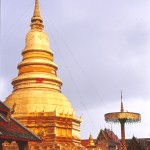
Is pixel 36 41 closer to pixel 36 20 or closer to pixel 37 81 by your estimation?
pixel 36 20

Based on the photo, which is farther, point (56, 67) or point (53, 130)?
point (56, 67)

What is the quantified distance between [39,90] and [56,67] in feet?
12.4

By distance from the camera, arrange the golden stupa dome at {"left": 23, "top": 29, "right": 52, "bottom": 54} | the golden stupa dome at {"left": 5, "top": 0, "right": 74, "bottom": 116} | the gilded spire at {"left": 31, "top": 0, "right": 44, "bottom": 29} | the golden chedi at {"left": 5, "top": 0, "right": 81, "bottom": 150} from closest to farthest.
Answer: the golden chedi at {"left": 5, "top": 0, "right": 81, "bottom": 150} < the golden stupa dome at {"left": 5, "top": 0, "right": 74, "bottom": 116} < the golden stupa dome at {"left": 23, "top": 29, "right": 52, "bottom": 54} < the gilded spire at {"left": 31, "top": 0, "right": 44, "bottom": 29}

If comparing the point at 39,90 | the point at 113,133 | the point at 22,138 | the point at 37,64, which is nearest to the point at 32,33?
the point at 37,64

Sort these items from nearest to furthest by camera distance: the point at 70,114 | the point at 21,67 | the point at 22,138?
the point at 22,138 → the point at 70,114 → the point at 21,67

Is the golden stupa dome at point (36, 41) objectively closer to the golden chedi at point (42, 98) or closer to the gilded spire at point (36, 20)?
the golden chedi at point (42, 98)

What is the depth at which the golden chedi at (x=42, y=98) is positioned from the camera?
32062mm

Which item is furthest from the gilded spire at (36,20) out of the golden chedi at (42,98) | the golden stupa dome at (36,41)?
the golden stupa dome at (36,41)

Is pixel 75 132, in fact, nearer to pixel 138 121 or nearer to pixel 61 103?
pixel 61 103

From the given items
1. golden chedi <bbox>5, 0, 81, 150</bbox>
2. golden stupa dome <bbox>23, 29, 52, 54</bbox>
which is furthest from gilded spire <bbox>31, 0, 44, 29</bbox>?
golden stupa dome <bbox>23, 29, 52, 54</bbox>

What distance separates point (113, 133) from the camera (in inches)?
1794

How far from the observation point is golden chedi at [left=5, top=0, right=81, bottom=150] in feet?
105

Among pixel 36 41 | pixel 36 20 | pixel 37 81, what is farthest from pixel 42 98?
pixel 36 20

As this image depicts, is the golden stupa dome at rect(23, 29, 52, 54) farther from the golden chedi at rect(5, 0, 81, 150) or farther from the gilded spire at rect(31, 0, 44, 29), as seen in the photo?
the gilded spire at rect(31, 0, 44, 29)
